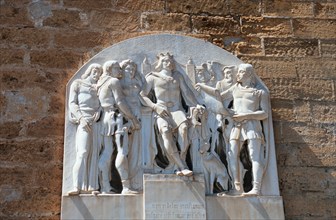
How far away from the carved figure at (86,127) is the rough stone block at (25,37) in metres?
0.47

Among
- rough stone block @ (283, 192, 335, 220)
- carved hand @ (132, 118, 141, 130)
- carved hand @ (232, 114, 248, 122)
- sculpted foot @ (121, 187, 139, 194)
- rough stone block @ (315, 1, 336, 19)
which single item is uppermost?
rough stone block @ (315, 1, 336, 19)

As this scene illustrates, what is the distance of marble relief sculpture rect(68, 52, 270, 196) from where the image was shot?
436cm

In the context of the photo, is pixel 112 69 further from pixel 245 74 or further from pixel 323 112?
pixel 323 112

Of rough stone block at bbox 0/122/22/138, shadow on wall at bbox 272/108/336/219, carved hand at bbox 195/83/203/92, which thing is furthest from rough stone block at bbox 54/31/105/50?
shadow on wall at bbox 272/108/336/219

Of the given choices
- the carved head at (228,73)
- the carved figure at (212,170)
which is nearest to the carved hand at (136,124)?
the carved figure at (212,170)

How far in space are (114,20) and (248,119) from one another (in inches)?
50.3

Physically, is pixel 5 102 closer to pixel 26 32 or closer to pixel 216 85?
pixel 26 32

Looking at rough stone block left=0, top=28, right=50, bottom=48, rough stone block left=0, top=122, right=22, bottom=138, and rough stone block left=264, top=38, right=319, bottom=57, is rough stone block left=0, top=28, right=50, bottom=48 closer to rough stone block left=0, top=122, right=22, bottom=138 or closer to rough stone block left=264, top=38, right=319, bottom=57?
rough stone block left=0, top=122, right=22, bottom=138

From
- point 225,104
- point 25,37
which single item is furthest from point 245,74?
point 25,37

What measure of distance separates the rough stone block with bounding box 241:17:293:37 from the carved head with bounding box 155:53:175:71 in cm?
73

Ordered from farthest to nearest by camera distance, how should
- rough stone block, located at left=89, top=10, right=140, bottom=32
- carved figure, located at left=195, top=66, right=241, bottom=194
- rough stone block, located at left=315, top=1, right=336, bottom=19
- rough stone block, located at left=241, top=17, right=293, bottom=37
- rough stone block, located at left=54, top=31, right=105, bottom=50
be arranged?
rough stone block, located at left=315, top=1, right=336, bottom=19 < rough stone block, located at left=241, top=17, right=293, bottom=37 < rough stone block, located at left=89, top=10, right=140, bottom=32 < rough stone block, located at left=54, top=31, right=105, bottom=50 < carved figure, located at left=195, top=66, right=241, bottom=194

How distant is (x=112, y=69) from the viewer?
459 centimetres

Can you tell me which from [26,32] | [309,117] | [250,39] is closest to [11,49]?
[26,32]

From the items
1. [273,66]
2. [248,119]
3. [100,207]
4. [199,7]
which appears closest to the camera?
[100,207]
